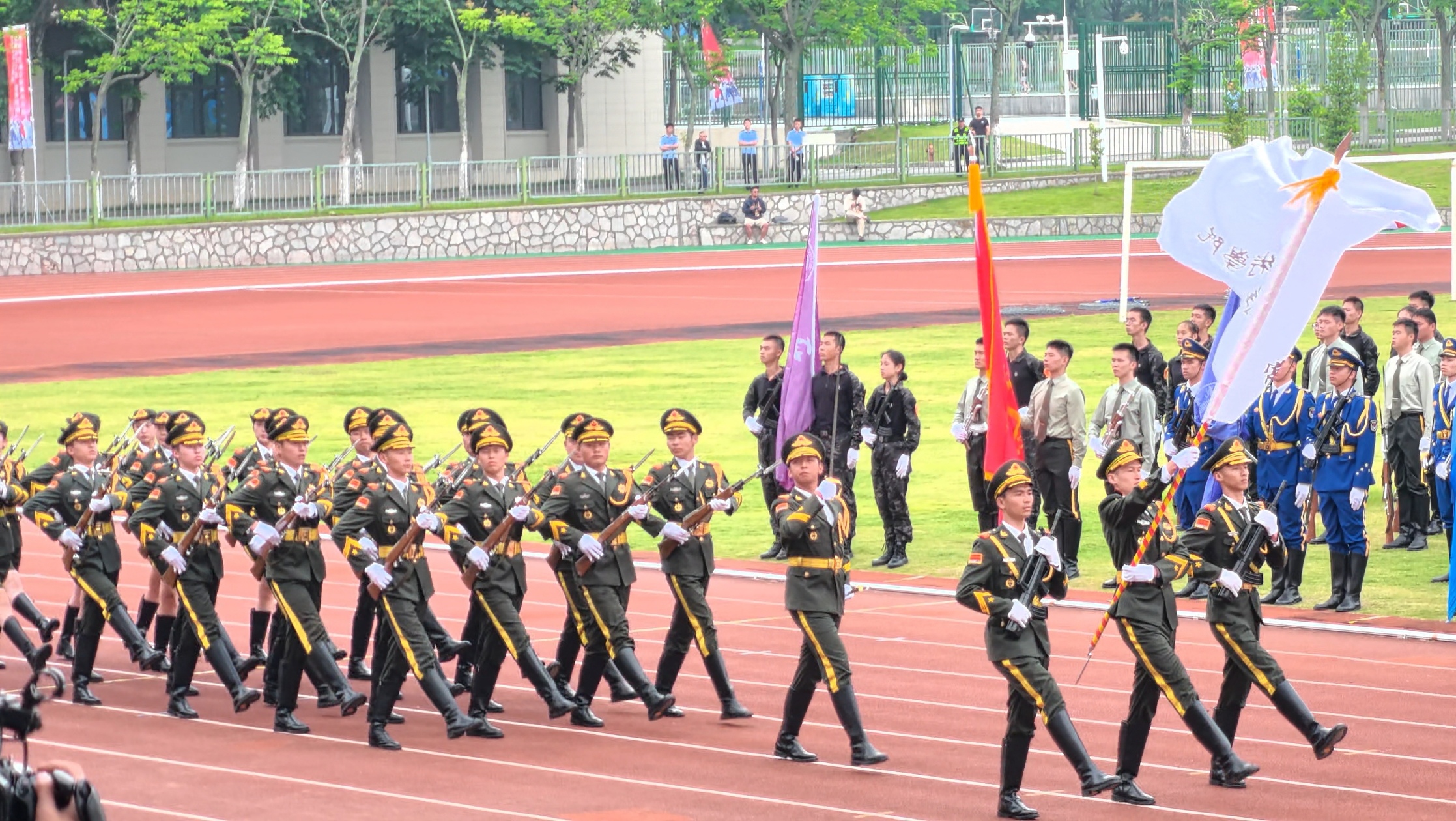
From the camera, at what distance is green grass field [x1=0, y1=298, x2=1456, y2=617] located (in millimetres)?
17578

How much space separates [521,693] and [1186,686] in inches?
162

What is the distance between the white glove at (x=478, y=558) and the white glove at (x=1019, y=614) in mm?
2949

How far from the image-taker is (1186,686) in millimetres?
9211

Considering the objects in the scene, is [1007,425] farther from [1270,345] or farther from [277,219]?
[277,219]

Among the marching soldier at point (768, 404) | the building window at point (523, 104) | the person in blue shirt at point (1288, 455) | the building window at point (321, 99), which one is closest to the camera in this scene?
the person in blue shirt at point (1288, 455)

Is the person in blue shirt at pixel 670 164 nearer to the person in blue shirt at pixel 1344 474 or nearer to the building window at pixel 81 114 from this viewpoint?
the building window at pixel 81 114

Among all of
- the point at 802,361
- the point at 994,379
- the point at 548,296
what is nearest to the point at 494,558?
the point at 994,379

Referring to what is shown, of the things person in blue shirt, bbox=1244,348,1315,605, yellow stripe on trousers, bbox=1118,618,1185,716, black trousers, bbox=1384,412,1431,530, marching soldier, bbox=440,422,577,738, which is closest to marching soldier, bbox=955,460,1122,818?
yellow stripe on trousers, bbox=1118,618,1185,716

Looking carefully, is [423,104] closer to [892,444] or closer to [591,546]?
[892,444]

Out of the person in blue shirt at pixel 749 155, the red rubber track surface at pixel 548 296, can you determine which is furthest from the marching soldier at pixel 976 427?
the person in blue shirt at pixel 749 155

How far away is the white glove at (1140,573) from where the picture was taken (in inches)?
367

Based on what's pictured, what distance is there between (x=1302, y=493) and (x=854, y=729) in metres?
4.79

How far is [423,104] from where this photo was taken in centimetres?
4928

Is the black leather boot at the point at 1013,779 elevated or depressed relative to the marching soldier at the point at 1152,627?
depressed
